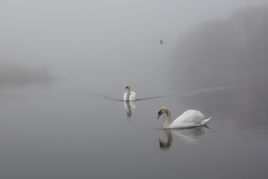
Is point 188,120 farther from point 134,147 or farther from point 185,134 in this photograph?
point 134,147

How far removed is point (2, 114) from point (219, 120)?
13733mm

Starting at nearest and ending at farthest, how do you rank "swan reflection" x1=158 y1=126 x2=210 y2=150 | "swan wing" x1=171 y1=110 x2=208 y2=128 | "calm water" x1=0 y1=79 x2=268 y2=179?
1. "calm water" x1=0 y1=79 x2=268 y2=179
2. "swan reflection" x1=158 y1=126 x2=210 y2=150
3. "swan wing" x1=171 y1=110 x2=208 y2=128

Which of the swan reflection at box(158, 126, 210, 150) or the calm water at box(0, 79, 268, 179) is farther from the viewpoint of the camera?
the swan reflection at box(158, 126, 210, 150)

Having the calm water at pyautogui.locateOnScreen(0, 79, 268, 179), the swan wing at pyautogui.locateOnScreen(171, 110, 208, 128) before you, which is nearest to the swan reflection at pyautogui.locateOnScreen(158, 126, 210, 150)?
the calm water at pyautogui.locateOnScreen(0, 79, 268, 179)

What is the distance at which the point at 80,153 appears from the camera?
40.2 feet

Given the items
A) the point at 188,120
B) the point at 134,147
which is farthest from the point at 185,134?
the point at 134,147

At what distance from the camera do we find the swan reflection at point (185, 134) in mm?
12767

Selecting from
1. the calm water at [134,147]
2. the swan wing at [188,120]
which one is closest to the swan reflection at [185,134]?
the calm water at [134,147]

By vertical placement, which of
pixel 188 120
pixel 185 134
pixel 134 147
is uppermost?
pixel 188 120

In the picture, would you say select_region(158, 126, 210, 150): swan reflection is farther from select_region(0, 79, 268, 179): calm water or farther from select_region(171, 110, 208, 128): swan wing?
select_region(171, 110, 208, 128): swan wing

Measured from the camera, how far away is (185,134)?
46.1 ft

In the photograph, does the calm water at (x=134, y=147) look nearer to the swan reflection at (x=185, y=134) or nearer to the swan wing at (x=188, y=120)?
the swan reflection at (x=185, y=134)

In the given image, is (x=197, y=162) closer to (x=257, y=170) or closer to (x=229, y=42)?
(x=257, y=170)

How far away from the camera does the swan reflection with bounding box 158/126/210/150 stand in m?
12.8
